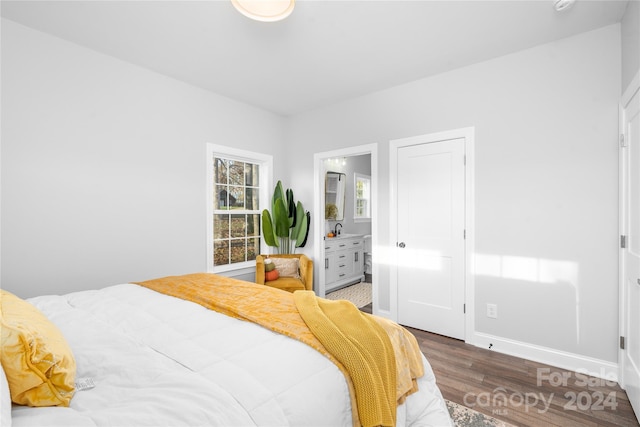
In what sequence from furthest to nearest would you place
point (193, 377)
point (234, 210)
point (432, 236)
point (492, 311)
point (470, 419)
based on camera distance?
point (234, 210)
point (432, 236)
point (492, 311)
point (470, 419)
point (193, 377)

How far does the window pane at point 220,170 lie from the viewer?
3824 mm

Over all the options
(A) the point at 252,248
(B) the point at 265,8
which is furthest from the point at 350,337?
(A) the point at 252,248

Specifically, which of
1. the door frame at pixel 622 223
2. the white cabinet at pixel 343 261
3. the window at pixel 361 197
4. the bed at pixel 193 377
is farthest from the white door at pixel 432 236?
the window at pixel 361 197

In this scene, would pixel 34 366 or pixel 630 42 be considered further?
pixel 630 42

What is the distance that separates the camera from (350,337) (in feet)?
4.54

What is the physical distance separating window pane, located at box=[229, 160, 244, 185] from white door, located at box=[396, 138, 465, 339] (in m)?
2.06

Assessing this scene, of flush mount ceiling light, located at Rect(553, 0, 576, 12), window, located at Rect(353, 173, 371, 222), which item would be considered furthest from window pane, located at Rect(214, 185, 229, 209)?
flush mount ceiling light, located at Rect(553, 0, 576, 12)

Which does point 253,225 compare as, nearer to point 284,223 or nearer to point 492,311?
point 284,223

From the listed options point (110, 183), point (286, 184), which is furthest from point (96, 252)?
point (286, 184)

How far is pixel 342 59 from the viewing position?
2.89m

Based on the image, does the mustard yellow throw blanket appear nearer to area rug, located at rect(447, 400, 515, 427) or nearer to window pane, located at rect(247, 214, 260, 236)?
area rug, located at rect(447, 400, 515, 427)

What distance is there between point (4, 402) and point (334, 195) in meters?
4.87

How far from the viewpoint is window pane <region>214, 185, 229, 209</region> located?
3.84 m

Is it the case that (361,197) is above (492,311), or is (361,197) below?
above
